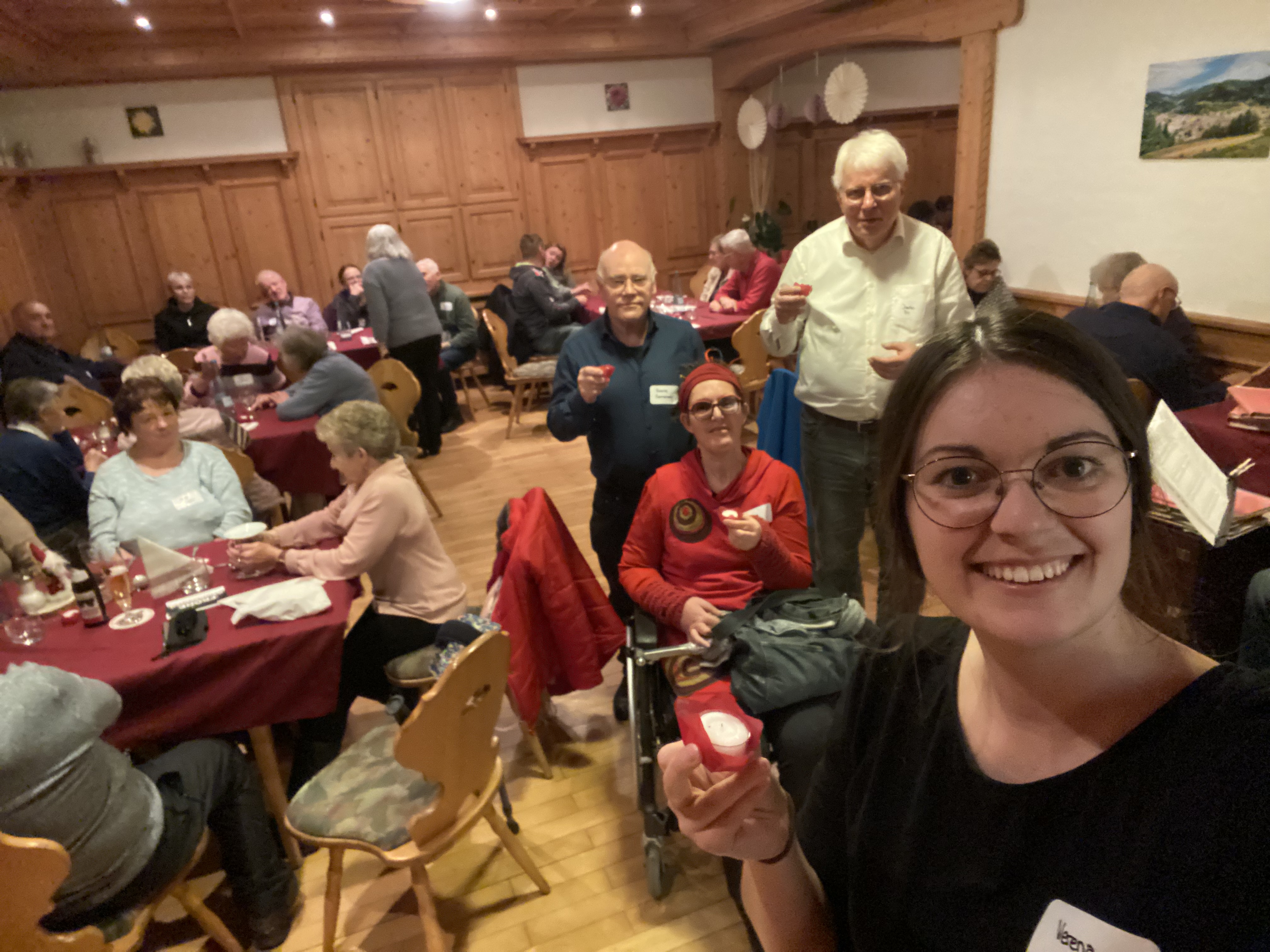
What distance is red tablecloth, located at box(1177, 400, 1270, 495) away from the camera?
2.26 metres

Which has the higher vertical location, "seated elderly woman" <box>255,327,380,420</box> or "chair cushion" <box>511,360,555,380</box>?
"seated elderly woman" <box>255,327,380,420</box>

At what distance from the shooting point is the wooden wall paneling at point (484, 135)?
7930mm

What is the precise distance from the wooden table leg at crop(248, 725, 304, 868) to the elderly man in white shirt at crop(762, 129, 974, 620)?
2.03 meters

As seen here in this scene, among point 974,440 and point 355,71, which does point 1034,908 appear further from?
point 355,71

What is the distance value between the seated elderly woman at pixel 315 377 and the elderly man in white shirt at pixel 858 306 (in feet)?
8.58

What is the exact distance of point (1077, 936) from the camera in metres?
0.67

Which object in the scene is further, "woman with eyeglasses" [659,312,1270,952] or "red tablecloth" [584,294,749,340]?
"red tablecloth" [584,294,749,340]

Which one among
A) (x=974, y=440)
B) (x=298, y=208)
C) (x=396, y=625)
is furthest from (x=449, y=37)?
(x=974, y=440)

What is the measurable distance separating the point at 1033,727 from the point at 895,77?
33.0ft

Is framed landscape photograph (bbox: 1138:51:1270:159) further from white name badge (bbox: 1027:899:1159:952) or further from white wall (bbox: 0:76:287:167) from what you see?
white wall (bbox: 0:76:287:167)

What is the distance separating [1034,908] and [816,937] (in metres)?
0.36

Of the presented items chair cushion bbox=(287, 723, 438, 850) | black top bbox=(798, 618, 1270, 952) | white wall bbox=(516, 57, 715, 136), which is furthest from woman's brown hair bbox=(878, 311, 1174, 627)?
white wall bbox=(516, 57, 715, 136)

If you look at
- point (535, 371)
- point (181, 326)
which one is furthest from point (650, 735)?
point (181, 326)

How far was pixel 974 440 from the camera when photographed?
766 mm
